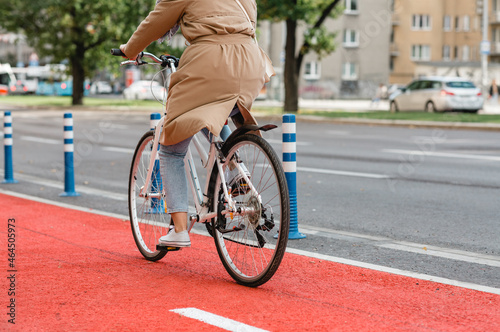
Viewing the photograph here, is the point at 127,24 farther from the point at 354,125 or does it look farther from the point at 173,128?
the point at 173,128

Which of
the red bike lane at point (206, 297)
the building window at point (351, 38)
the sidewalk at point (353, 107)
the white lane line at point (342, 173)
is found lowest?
the white lane line at point (342, 173)

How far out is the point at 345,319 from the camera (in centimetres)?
398

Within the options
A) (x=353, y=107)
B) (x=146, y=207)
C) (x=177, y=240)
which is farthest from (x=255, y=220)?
(x=353, y=107)

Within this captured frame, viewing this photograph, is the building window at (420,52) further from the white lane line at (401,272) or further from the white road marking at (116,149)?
the white lane line at (401,272)

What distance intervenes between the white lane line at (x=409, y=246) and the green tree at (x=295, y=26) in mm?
22906

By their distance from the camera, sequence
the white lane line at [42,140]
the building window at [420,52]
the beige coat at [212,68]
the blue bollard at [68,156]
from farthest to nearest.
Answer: the building window at [420,52] < the white lane line at [42,140] < the blue bollard at [68,156] < the beige coat at [212,68]

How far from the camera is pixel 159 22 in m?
4.74

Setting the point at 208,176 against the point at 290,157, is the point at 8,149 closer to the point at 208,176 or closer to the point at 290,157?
the point at 290,157

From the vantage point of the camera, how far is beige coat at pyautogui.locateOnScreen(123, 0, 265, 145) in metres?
4.55

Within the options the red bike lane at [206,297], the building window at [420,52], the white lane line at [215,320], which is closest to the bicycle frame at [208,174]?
the red bike lane at [206,297]

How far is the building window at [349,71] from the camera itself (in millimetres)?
66000

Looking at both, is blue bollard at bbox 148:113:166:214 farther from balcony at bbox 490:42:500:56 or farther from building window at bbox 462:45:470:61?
balcony at bbox 490:42:500:56

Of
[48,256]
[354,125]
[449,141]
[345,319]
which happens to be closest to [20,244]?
[48,256]

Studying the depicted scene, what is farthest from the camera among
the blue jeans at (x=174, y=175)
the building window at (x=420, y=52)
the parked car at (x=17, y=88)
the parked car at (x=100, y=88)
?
the parked car at (x=100, y=88)
